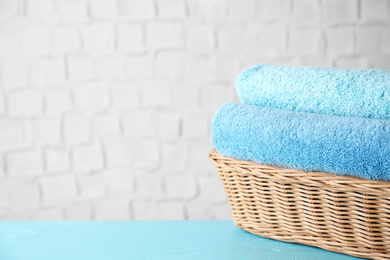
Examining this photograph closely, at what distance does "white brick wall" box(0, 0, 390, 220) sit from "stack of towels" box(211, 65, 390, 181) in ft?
1.79

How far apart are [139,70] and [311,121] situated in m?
0.72

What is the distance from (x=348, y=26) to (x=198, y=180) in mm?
557

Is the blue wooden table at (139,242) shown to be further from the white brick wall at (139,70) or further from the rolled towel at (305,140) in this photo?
the white brick wall at (139,70)

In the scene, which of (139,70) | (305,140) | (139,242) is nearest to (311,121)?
(305,140)

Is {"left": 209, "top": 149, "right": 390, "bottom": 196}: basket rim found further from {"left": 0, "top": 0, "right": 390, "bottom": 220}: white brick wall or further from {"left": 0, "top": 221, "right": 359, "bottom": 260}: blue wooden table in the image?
{"left": 0, "top": 0, "right": 390, "bottom": 220}: white brick wall

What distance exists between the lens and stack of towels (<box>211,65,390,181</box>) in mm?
500

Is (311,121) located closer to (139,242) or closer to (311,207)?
(311,207)

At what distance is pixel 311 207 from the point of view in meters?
0.56

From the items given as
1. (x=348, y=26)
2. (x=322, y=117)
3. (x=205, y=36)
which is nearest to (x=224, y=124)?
(x=322, y=117)

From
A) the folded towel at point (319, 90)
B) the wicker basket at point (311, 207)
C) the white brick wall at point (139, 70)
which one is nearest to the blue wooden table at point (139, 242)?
the wicker basket at point (311, 207)

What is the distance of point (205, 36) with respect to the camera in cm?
118

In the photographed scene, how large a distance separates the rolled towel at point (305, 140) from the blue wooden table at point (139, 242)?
110mm

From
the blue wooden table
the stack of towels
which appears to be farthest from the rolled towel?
the blue wooden table

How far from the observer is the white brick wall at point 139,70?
117 cm
